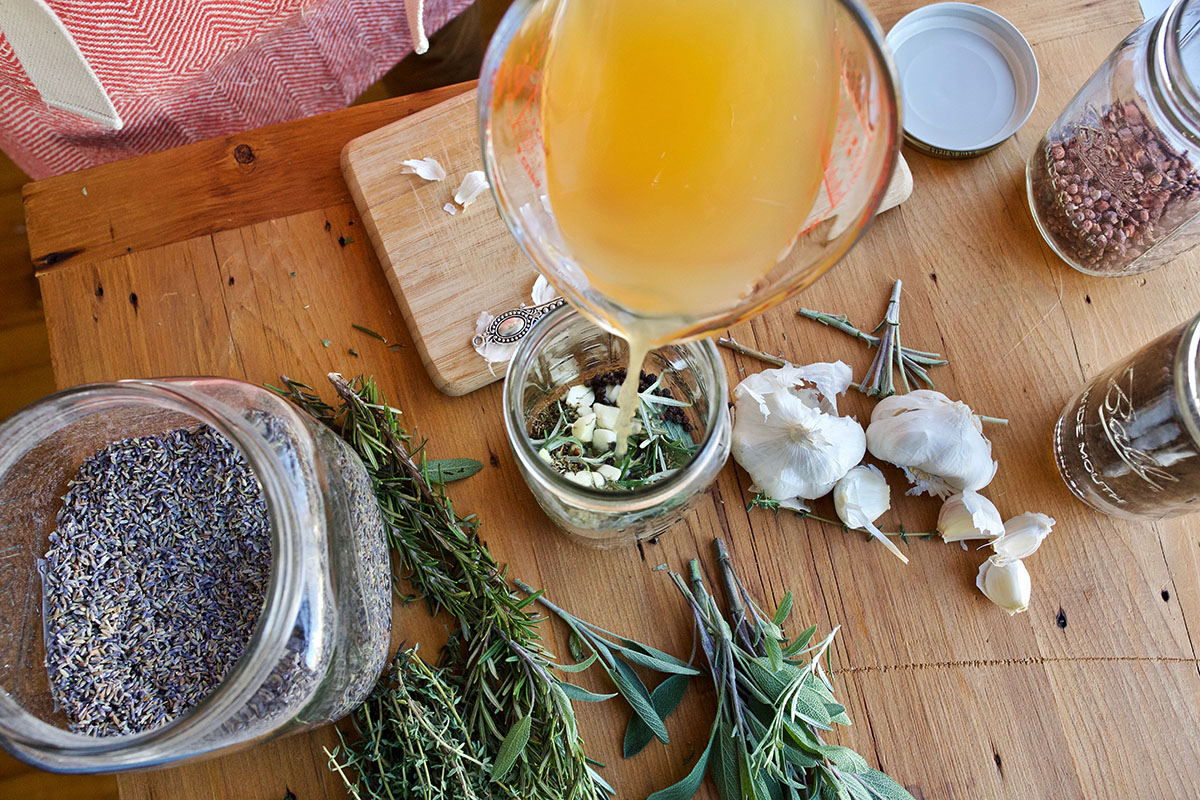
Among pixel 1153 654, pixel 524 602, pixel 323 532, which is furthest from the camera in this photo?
pixel 1153 654

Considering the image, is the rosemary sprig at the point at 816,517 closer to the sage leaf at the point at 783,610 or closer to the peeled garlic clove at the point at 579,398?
the sage leaf at the point at 783,610

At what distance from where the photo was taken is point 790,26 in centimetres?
65

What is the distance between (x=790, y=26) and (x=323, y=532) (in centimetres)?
57

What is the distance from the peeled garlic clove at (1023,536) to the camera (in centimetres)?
97

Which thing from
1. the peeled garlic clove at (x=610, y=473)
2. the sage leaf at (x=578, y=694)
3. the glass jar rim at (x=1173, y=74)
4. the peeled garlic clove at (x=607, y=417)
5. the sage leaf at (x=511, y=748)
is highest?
the glass jar rim at (x=1173, y=74)

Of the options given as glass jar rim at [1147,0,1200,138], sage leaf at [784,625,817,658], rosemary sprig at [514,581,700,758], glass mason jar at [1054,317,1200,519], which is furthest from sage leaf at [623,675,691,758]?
glass jar rim at [1147,0,1200,138]

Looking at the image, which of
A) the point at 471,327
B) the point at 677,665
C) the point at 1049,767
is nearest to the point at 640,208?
the point at 471,327

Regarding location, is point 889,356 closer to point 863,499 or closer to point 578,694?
point 863,499

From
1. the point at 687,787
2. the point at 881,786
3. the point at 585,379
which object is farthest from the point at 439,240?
the point at 881,786

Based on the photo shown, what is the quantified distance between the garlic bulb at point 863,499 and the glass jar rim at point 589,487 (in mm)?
212

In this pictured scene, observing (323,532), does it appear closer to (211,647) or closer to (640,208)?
(211,647)

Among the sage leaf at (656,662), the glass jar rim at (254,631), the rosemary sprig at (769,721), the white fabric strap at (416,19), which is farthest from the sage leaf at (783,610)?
the white fabric strap at (416,19)

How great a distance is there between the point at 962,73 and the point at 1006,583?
2.10ft

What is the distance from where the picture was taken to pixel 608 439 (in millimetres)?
933
